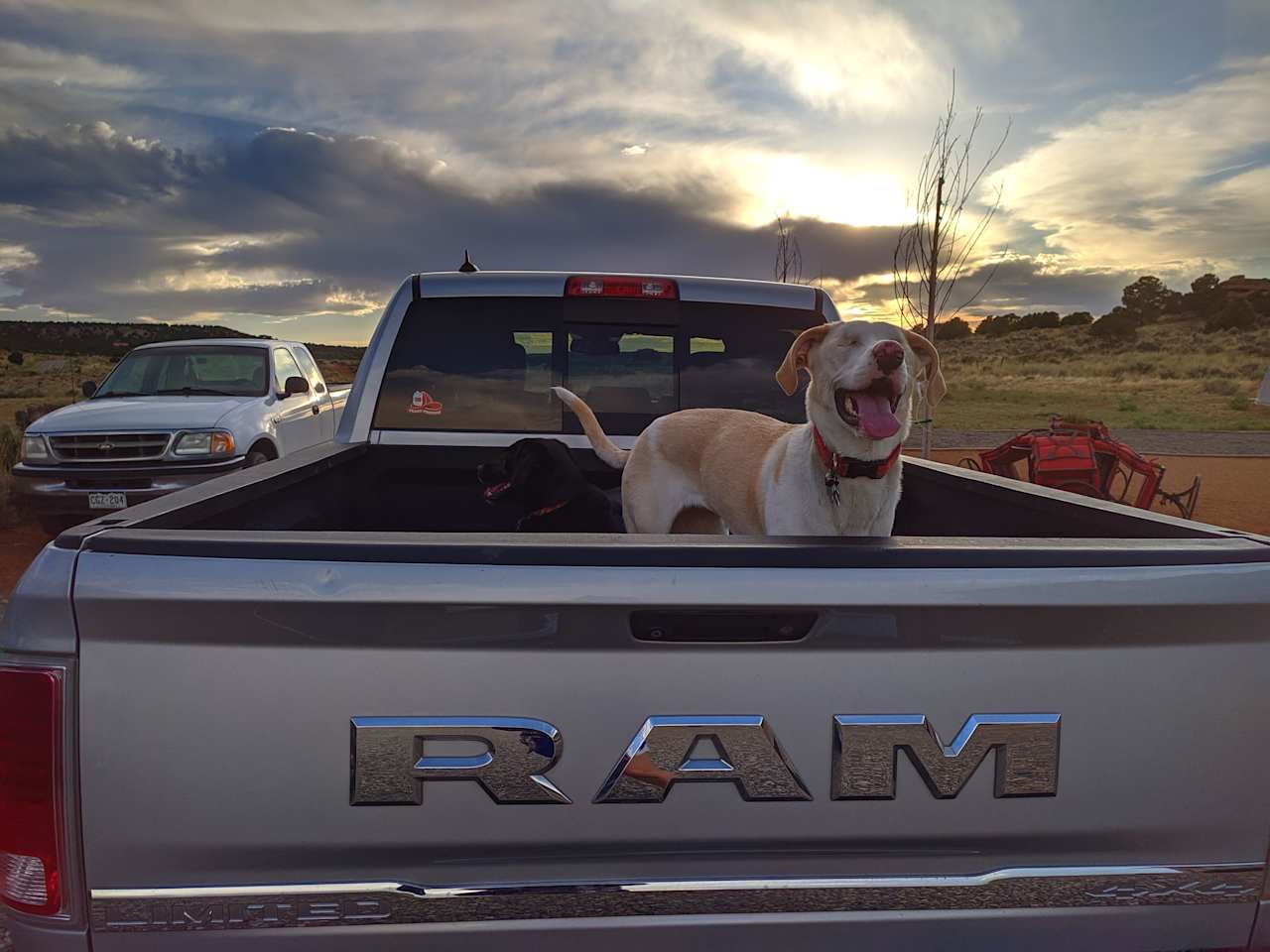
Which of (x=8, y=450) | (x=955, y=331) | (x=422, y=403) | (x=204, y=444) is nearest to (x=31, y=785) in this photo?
(x=422, y=403)

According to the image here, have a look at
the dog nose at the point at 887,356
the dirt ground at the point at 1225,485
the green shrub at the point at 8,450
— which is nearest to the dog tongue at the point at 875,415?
the dog nose at the point at 887,356

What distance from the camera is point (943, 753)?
139 cm

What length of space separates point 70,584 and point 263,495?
121 cm

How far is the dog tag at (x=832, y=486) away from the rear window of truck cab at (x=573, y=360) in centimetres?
113

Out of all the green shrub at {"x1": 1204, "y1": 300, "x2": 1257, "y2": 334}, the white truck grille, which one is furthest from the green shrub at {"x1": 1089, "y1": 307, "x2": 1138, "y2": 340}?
the white truck grille

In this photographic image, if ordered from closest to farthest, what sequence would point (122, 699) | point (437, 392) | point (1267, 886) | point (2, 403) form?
1. point (122, 699)
2. point (1267, 886)
3. point (437, 392)
4. point (2, 403)

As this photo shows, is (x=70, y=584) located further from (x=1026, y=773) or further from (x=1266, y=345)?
(x=1266, y=345)

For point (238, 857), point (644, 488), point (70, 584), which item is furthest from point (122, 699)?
point (644, 488)

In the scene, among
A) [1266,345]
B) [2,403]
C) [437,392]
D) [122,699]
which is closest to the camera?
[122,699]

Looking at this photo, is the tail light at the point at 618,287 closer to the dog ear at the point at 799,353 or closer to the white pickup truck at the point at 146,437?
the dog ear at the point at 799,353

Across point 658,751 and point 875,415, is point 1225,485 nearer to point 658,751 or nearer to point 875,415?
point 875,415

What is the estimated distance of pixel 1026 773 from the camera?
55.5 inches

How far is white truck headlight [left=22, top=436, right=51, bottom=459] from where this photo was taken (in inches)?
380

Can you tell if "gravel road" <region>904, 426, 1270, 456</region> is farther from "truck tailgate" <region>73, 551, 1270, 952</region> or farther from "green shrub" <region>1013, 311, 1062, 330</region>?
"green shrub" <region>1013, 311, 1062, 330</region>
